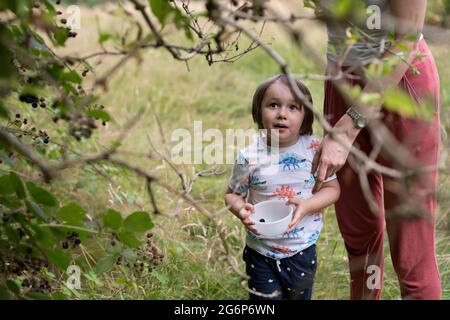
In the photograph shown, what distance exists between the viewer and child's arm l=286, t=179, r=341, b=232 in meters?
2.21

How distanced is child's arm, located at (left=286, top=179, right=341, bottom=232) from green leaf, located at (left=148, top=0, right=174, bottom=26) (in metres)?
0.96

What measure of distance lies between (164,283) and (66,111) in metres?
1.44

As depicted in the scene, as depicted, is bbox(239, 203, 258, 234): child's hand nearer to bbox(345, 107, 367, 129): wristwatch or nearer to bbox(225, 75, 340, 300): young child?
bbox(225, 75, 340, 300): young child

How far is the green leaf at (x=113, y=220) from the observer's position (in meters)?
1.58

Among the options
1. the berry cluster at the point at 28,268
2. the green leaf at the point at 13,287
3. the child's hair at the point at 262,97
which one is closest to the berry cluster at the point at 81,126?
the berry cluster at the point at 28,268

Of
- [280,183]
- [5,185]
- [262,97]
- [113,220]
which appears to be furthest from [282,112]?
[5,185]

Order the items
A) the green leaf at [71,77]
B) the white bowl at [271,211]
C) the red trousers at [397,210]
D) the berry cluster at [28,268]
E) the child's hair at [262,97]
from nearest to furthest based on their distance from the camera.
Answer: the green leaf at [71,77] < the berry cluster at [28,268] < the red trousers at [397,210] < the white bowl at [271,211] < the child's hair at [262,97]

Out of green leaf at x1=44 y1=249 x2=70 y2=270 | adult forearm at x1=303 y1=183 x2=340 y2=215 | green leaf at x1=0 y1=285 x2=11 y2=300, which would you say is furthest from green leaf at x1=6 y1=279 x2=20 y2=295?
adult forearm at x1=303 y1=183 x2=340 y2=215

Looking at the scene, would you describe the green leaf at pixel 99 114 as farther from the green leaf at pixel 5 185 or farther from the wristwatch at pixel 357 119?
the wristwatch at pixel 357 119

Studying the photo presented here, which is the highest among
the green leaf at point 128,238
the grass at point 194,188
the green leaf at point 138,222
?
the green leaf at point 138,222

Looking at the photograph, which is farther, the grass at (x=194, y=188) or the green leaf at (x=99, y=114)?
the grass at (x=194, y=188)

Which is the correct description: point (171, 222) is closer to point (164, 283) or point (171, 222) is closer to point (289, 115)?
point (164, 283)

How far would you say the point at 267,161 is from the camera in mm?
2381

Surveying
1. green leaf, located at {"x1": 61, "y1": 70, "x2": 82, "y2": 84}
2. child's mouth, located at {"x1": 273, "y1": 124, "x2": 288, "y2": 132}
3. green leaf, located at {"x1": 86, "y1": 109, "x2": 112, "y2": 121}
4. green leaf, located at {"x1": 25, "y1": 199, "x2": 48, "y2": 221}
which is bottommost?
green leaf, located at {"x1": 25, "y1": 199, "x2": 48, "y2": 221}
